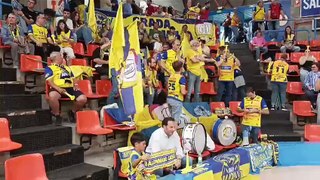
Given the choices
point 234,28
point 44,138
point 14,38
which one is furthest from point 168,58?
point 234,28

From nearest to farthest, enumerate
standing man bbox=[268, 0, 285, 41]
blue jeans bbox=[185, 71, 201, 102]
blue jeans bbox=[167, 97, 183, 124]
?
blue jeans bbox=[167, 97, 183, 124]
blue jeans bbox=[185, 71, 201, 102]
standing man bbox=[268, 0, 285, 41]

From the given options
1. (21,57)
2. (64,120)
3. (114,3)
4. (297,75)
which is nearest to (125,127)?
(64,120)

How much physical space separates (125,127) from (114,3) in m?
6.96

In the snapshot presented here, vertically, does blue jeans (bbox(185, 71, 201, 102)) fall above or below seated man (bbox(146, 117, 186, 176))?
above

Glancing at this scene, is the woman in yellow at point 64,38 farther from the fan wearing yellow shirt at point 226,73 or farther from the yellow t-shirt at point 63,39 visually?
the fan wearing yellow shirt at point 226,73

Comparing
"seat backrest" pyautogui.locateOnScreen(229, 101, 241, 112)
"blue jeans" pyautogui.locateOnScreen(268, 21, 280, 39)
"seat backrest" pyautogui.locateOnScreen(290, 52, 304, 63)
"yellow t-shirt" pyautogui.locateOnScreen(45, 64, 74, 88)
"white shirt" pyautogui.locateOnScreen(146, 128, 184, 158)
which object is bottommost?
"white shirt" pyautogui.locateOnScreen(146, 128, 184, 158)

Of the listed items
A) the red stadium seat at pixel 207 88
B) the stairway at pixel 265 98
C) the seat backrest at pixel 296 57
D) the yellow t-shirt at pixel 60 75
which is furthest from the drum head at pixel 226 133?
the seat backrest at pixel 296 57

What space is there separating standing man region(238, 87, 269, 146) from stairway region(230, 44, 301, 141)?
982 millimetres

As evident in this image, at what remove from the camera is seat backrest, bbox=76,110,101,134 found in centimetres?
592

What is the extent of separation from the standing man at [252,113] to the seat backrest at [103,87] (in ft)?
8.73

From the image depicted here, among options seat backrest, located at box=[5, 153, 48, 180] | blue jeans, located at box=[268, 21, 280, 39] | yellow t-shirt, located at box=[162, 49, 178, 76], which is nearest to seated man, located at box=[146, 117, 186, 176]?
seat backrest, located at box=[5, 153, 48, 180]

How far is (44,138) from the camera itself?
519cm

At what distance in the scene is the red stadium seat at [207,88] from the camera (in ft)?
30.8

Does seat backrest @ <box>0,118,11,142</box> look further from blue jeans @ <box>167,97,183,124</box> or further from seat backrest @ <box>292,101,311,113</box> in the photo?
seat backrest @ <box>292,101,311,113</box>
